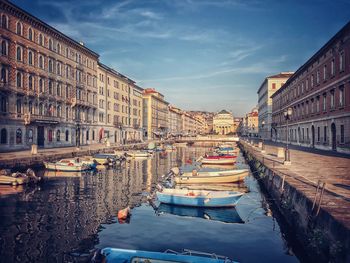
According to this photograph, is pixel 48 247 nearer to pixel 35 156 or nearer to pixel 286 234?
pixel 286 234

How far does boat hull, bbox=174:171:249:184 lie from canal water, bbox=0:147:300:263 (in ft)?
13.0

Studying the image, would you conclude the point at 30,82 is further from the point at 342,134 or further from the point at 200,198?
the point at 342,134

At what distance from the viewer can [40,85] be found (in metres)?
51.1

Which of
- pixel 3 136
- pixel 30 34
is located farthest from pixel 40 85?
pixel 3 136

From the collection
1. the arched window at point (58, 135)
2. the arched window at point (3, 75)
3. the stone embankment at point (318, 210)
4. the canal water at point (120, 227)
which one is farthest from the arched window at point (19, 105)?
the stone embankment at point (318, 210)

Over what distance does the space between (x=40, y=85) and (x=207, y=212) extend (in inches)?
1631

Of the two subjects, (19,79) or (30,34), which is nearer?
(19,79)

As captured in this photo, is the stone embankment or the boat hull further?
the boat hull

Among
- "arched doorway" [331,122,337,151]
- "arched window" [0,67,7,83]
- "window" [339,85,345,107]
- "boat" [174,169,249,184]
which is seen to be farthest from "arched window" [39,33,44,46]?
"arched doorway" [331,122,337,151]

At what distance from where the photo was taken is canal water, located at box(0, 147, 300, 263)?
45.3ft

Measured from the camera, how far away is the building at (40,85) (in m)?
43.1

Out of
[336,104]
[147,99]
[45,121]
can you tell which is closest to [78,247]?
[336,104]

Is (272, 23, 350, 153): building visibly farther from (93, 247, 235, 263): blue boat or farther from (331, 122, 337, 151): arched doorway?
(93, 247, 235, 263): blue boat

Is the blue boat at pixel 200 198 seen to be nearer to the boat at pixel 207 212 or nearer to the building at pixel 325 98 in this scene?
the boat at pixel 207 212
